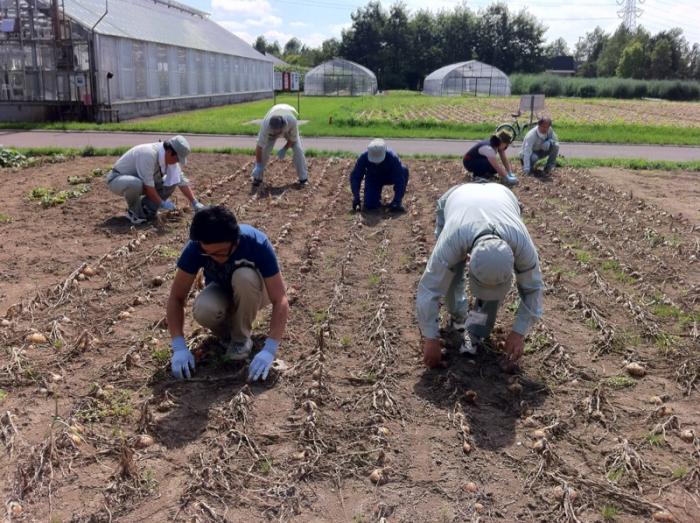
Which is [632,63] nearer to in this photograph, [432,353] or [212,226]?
[432,353]

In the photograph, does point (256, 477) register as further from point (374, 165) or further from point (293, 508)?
point (374, 165)

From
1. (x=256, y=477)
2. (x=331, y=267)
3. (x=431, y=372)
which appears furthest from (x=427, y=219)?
(x=256, y=477)

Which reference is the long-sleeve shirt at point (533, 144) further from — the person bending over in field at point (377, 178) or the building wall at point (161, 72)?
the building wall at point (161, 72)

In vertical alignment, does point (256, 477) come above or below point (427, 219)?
below

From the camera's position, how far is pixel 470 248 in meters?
3.96

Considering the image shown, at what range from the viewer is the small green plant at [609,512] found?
302cm

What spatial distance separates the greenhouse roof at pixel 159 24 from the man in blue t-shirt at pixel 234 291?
20.0 meters

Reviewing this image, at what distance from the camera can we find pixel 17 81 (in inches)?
845

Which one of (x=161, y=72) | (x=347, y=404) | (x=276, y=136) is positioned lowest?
(x=347, y=404)

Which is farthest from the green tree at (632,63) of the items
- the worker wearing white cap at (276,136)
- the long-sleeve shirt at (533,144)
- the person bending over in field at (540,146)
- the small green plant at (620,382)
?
the small green plant at (620,382)

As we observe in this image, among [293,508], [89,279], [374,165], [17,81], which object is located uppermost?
[17,81]

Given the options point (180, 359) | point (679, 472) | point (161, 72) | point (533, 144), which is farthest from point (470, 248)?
point (161, 72)

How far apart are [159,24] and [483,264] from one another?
94.2 ft

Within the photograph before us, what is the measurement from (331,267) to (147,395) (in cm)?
298
